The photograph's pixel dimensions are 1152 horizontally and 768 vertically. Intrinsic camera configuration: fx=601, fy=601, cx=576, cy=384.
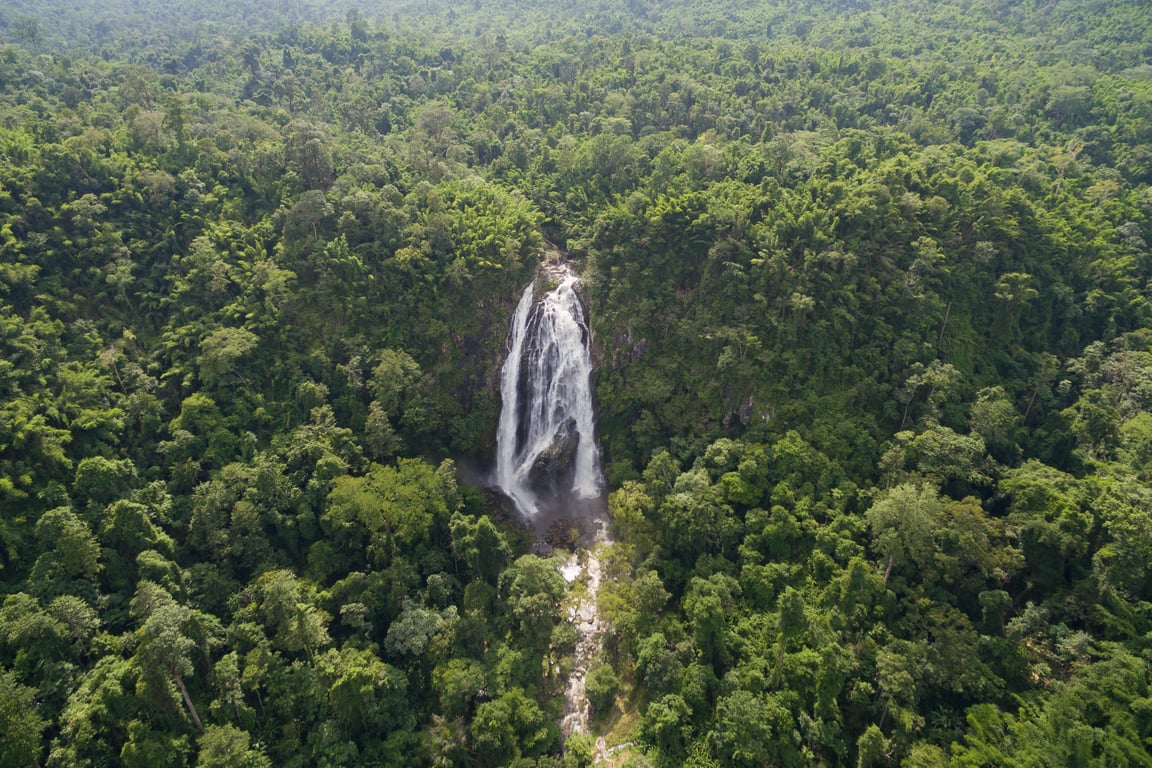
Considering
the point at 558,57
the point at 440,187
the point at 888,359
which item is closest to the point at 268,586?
the point at 440,187

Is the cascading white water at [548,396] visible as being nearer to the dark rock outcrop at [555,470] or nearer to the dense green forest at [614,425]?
the dark rock outcrop at [555,470]

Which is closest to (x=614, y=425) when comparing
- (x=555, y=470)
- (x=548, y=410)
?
(x=548, y=410)

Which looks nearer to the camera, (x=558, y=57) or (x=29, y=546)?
(x=29, y=546)

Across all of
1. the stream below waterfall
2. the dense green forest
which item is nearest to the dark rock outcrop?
the stream below waterfall

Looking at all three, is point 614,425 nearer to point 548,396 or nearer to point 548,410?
point 548,410

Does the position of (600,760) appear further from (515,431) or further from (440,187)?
(440,187)

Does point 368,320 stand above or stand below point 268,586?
above

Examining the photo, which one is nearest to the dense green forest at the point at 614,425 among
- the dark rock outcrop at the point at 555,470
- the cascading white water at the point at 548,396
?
the cascading white water at the point at 548,396
